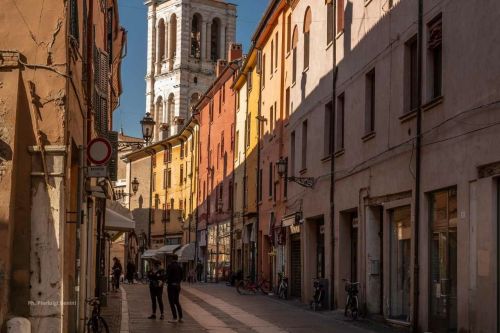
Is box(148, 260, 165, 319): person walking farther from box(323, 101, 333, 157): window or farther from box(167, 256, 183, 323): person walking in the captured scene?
box(323, 101, 333, 157): window

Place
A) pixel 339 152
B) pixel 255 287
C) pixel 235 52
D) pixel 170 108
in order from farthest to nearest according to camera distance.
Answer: pixel 170 108
pixel 235 52
pixel 255 287
pixel 339 152

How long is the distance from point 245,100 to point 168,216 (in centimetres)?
3148

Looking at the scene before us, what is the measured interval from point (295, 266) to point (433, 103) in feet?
51.9

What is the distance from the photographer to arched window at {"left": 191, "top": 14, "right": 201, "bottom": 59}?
10594cm

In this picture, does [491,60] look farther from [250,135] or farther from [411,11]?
[250,135]

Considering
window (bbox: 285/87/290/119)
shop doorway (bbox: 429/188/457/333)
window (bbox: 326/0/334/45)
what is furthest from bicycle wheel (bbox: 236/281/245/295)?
shop doorway (bbox: 429/188/457/333)

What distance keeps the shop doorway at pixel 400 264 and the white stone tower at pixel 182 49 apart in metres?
81.2

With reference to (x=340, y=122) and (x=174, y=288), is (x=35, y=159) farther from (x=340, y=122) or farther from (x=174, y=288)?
(x=340, y=122)

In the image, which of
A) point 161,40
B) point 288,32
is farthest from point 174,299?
point 161,40

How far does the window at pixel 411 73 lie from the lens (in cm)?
1978

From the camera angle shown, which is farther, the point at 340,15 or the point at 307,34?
the point at 307,34

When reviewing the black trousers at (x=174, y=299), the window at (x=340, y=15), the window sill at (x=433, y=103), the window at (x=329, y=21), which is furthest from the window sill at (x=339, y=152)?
the window sill at (x=433, y=103)

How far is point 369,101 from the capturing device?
23.3 m

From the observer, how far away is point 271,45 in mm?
40062
